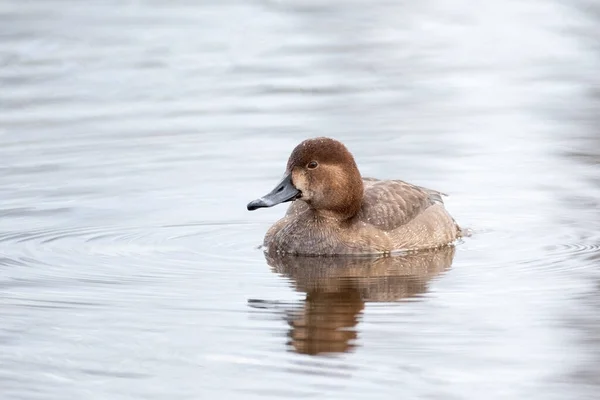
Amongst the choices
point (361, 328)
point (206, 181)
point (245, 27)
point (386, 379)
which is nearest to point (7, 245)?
point (206, 181)

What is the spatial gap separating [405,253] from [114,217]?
8.04ft

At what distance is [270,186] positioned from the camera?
13.5m

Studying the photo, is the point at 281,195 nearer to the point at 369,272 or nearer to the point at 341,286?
the point at 369,272

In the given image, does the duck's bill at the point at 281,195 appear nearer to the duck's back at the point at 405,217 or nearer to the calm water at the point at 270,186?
the calm water at the point at 270,186

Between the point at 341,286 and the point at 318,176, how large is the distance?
1.39 m

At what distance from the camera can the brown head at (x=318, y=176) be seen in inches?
458

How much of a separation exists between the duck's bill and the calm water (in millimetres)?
411

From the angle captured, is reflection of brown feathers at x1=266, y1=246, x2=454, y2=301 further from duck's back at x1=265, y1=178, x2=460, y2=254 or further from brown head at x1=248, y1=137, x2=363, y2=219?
brown head at x1=248, y1=137, x2=363, y2=219

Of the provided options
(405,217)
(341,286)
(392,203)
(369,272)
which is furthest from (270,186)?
(341,286)

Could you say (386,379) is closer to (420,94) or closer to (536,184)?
(536,184)

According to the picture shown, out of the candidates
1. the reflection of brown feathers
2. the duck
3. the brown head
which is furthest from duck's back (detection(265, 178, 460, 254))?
the brown head

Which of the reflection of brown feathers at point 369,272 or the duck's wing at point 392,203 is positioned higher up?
the duck's wing at point 392,203

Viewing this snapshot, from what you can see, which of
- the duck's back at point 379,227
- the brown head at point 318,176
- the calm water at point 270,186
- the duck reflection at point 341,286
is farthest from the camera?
the duck's back at point 379,227

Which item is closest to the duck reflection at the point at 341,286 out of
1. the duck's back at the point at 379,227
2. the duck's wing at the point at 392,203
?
the duck's back at the point at 379,227
